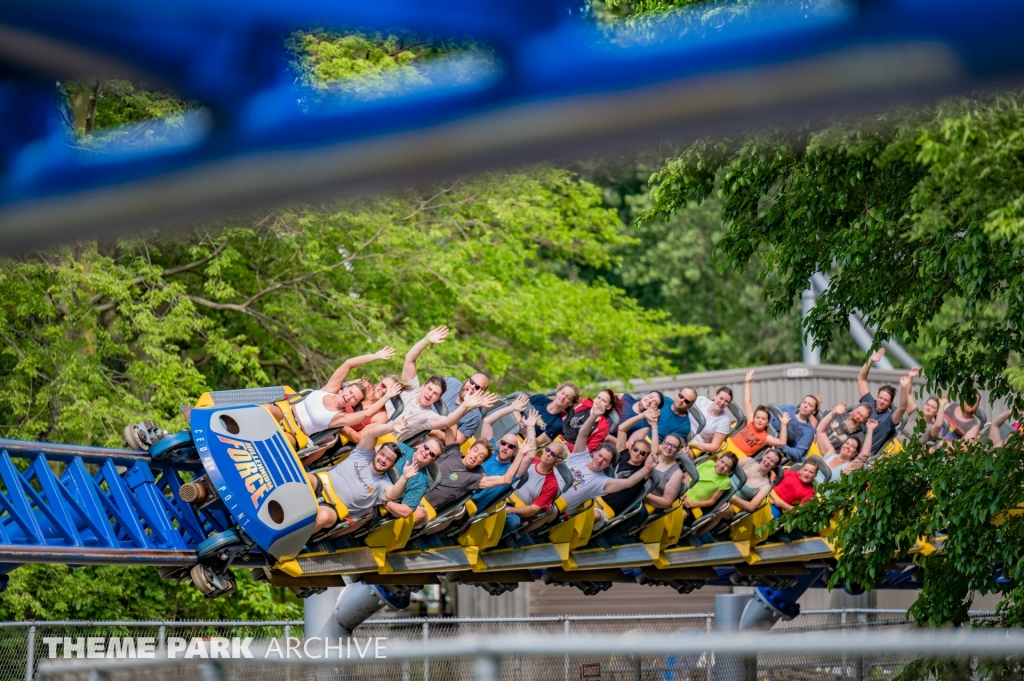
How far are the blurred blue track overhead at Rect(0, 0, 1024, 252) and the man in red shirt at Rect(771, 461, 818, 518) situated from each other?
30.7ft

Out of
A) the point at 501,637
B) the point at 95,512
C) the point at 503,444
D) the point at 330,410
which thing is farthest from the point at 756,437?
the point at 501,637

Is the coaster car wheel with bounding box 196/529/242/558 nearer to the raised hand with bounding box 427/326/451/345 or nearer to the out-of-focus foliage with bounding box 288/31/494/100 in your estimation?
the raised hand with bounding box 427/326/451/345

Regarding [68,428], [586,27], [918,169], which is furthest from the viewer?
[68,428]

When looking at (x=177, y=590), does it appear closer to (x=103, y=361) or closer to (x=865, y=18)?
(x=103, y=361)

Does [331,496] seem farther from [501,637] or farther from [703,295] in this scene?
[703,295]

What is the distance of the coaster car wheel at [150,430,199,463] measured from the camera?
8367 mm

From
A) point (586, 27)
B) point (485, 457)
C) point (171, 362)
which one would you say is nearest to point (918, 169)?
point (485, 457)

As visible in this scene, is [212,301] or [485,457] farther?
[212,301]

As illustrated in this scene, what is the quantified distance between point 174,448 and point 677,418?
4.00 meters

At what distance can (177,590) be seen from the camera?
14945mm

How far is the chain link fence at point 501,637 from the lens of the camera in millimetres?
3596

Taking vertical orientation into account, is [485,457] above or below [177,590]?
above

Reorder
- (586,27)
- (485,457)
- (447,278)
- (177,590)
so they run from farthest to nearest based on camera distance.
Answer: (447,278) < (177,590) < (485,457) < (586,27)

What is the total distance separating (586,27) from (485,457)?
25.6 ft
